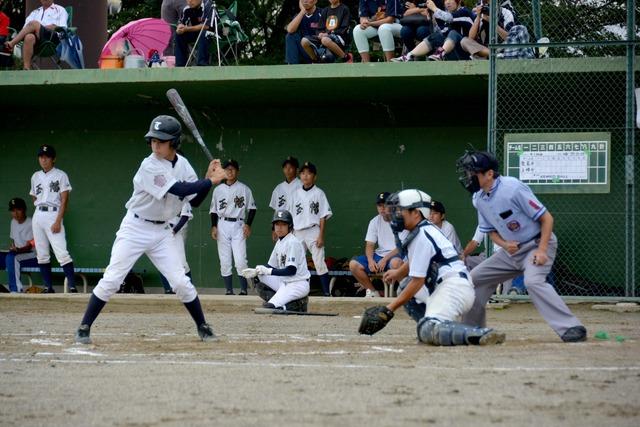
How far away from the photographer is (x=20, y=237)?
15.5m

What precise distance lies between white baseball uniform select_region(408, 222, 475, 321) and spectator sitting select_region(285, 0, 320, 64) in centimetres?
708

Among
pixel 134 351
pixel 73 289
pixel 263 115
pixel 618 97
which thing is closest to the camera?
pixel 134 351

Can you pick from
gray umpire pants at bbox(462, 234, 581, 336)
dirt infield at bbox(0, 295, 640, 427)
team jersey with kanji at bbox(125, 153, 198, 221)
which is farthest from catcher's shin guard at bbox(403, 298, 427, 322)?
team jersey with kanji at bbox(125, 153, 198, 221)

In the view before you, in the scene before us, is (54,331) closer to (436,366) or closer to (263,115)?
(436,366)

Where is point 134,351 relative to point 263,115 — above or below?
below

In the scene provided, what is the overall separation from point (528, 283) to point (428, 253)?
0.86 meters

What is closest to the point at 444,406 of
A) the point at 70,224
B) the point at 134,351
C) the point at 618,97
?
the point at 134,351

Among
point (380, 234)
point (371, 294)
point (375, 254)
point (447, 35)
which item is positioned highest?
point (447, 35)

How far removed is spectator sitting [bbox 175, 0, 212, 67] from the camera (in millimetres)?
14414

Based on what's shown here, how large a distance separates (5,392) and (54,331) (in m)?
3.99

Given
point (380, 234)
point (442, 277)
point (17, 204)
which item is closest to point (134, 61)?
point (17, 204)

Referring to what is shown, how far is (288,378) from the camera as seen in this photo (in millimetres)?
5930

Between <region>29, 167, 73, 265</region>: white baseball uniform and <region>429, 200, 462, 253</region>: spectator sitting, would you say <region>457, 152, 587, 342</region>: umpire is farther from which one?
<region>29, 167, 73, 265</region>: white baseball uniform

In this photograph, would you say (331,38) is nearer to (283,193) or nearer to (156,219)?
(283,193)
